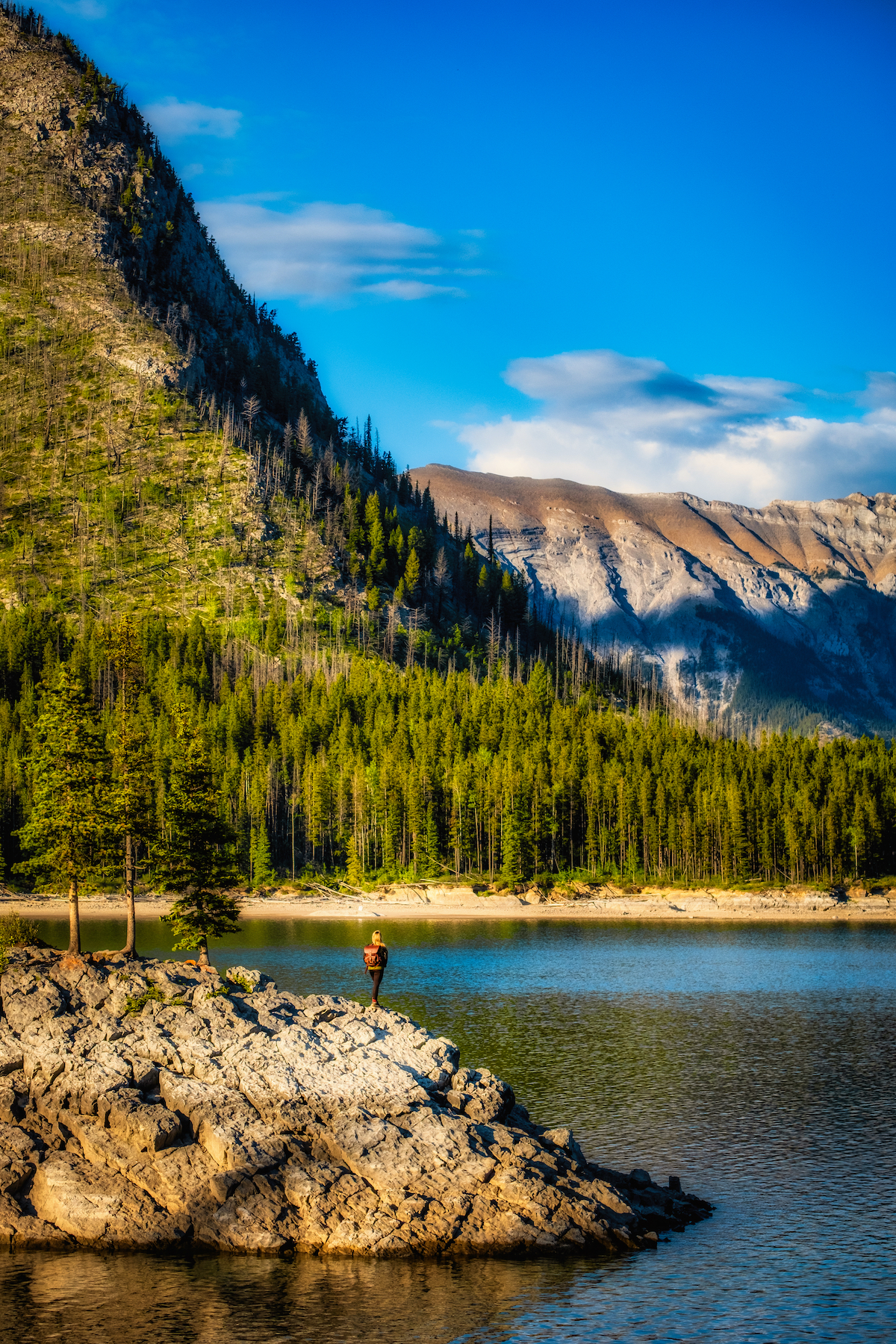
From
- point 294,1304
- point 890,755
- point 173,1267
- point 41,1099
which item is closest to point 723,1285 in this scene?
point 294,1304

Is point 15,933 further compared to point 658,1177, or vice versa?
point 15,933

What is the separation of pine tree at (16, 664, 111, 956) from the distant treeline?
3191 inches

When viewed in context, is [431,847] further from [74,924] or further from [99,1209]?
[99,1209]

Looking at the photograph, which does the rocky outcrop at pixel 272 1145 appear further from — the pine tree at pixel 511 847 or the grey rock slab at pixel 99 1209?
the pine tree at pixel 511 847

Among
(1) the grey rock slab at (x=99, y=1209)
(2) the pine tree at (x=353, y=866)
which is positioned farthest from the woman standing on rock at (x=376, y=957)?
(2) the pine tree at (x=353, y=866)

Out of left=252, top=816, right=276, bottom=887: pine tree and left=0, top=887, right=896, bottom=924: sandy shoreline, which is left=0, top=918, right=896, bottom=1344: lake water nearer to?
left=0, top=887, right=896, bottom=924: sandy shoreline

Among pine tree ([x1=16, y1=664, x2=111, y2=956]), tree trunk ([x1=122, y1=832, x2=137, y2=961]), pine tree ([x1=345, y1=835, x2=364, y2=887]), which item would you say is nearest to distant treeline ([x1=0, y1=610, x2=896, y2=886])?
pine tree ([x1=345, y1=835, x2=364, y2=887])

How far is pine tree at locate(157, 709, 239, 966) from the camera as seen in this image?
185 feet

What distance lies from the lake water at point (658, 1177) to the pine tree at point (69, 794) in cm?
1819

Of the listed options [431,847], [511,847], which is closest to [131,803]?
[511,847]

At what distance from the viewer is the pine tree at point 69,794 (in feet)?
153

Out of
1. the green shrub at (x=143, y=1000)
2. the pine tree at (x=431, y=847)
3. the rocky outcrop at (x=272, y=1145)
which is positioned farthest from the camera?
the pine tree at (x=431, y=847)

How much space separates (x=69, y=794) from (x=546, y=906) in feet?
310

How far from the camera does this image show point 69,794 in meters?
47.5
